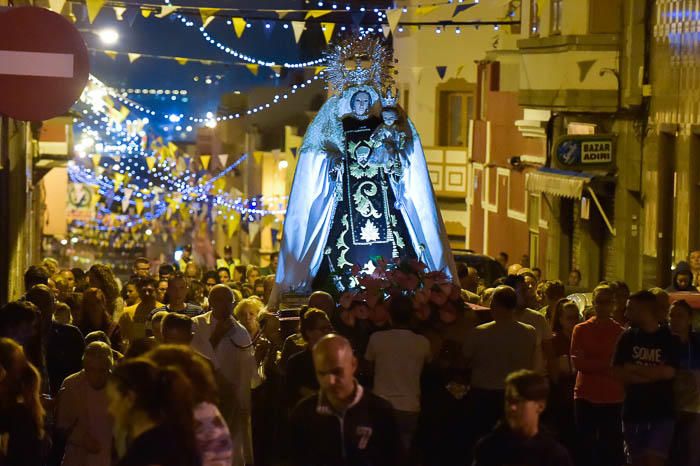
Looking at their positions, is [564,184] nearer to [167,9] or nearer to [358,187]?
[167,9]

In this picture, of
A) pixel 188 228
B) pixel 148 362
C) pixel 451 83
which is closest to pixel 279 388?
pixel 148 362

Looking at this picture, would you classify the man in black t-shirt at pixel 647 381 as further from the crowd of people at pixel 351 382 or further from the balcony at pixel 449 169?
the balcony at pixel 449 169

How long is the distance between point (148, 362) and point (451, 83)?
3633cm

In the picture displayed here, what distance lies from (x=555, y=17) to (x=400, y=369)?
19387 millimetres

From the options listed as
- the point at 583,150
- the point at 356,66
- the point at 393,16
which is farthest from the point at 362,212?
the point at 583,150

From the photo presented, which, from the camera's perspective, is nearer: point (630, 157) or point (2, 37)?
point (2, 37)

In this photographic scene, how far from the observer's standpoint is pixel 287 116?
200 feet

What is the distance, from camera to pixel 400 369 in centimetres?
1105

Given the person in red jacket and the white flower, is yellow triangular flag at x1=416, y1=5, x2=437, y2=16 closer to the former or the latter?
the white flower

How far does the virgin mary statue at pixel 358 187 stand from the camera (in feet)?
55.1

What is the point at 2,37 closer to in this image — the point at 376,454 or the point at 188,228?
the point at 376,454

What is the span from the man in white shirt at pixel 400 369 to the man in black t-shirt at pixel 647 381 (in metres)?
1.34

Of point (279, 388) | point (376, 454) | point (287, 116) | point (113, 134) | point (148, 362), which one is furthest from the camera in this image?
point (287, 116)

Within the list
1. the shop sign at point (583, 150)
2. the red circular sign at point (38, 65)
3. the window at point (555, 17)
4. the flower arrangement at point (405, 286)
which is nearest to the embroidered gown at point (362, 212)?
the flower arrangement at point (405, 286)
